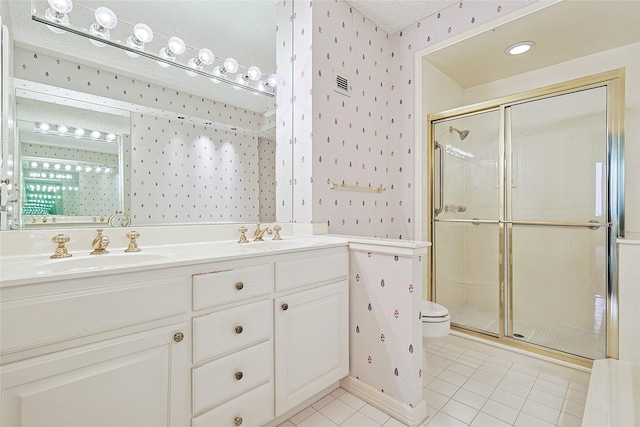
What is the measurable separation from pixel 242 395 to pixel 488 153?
8.13 ft

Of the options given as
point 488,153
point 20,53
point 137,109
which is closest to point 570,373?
point 488,153

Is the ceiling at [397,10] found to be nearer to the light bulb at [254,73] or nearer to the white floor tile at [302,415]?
the light bulb at [254,73]

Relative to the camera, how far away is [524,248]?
2.46 meters

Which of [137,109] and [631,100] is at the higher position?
[631,100]

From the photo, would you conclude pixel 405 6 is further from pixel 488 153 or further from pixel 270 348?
pixel 270 348

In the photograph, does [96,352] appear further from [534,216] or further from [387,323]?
[534,216]

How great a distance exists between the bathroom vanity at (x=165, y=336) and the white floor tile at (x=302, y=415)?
95mm

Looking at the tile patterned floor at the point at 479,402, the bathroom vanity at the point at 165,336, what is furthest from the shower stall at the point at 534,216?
the bathroom vanity at the point at 165,336

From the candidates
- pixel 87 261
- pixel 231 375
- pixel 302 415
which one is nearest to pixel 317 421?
pixel 302 415

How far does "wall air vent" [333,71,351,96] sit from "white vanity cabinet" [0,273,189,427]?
1677 mm

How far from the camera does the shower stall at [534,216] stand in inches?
74.6

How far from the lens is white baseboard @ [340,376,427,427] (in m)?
1.42

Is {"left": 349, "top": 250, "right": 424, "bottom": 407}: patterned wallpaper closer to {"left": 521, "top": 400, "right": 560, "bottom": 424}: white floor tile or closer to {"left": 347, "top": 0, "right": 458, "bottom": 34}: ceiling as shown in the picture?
{"left": 521, "top": 400, "right": 560, "bottom": 424}: white floor tile

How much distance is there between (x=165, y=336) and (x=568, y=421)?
1.86 m
